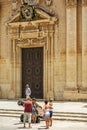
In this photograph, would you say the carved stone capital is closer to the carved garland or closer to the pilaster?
the pilaster

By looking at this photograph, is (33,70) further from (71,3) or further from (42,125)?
(42,125)

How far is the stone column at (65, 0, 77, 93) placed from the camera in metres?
25.1

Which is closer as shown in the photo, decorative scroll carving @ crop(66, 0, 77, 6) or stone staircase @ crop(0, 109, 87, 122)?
stone staircase @ crop(0, 109, 87, 122)

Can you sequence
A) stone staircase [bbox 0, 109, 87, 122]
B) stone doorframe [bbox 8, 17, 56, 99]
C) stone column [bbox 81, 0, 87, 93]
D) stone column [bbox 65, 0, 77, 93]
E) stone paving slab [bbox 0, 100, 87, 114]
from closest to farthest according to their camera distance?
stone staircase [bbox 0, 109, 87, 122], stone paving slab [bbox 0, 100, 87, 114], stone column [bbox 81, 0, 87, 93], stone column [bbox 65, 0, 77, 93], stone doorframe [bbox 8, 17, 56, 99]

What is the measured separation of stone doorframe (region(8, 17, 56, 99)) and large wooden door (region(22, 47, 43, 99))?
34 centimetres

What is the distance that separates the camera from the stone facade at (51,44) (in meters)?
25.1

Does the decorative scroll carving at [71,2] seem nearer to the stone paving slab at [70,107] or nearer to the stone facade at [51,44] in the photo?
the stone facade at [51,44]

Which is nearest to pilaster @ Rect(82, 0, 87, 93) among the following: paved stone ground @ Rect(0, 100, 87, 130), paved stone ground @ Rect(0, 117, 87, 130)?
paved stone ground @ Rect(0, 100, 87, 130)

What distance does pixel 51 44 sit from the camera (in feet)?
86.4

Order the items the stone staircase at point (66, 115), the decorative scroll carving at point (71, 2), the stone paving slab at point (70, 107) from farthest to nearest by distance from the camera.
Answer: the decorative scroll carving at point (71, 2)
the stone paving slab at point (70, 107)
the stone staircase at point (66, 115)

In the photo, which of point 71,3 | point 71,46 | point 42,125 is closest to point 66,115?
point 42,125

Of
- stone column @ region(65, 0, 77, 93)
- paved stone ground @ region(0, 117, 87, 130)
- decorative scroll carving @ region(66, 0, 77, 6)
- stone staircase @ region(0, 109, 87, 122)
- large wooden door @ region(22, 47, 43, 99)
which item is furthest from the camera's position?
large wooden door @ region(22, 47, 43, 99)

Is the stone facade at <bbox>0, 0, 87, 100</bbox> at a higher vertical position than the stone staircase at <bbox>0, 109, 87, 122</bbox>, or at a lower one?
higher

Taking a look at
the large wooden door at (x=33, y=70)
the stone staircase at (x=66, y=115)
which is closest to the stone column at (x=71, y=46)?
the large wooden door at (x=33, y=70)
